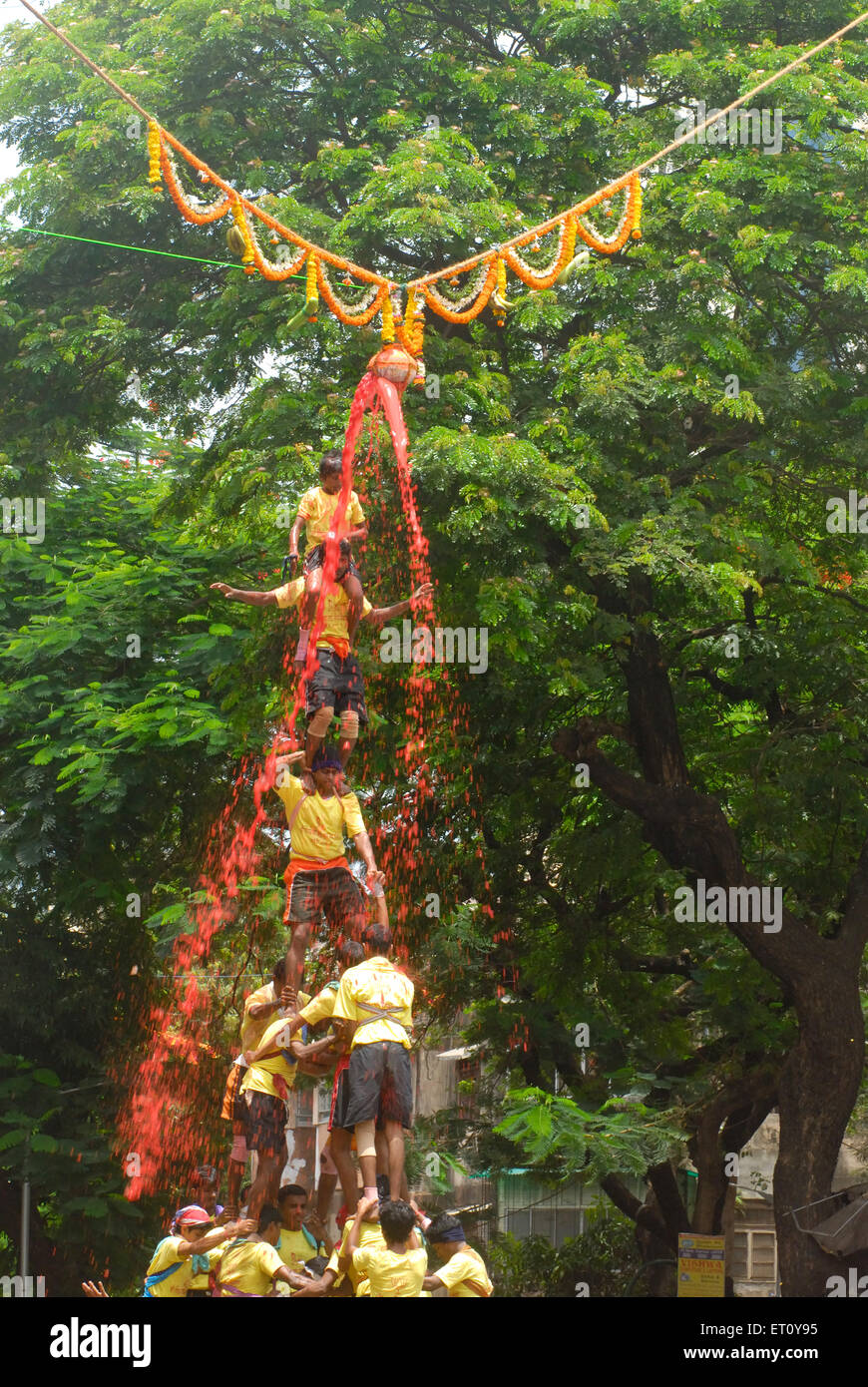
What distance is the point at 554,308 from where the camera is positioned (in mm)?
13422

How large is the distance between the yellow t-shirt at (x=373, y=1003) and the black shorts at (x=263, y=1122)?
0.74m

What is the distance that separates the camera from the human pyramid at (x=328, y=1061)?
853cm

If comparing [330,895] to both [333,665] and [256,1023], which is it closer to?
[256,1023]

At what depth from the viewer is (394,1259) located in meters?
8.02

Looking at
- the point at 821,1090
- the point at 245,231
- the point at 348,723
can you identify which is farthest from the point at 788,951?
the point at 245,231

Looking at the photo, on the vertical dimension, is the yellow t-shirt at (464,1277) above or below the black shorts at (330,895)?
below

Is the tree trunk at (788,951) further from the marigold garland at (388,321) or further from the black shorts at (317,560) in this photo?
the black shorts at (317,560)

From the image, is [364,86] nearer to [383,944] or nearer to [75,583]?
[75,583]

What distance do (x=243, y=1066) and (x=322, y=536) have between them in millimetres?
3185

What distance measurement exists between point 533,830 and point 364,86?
772 centimetres
